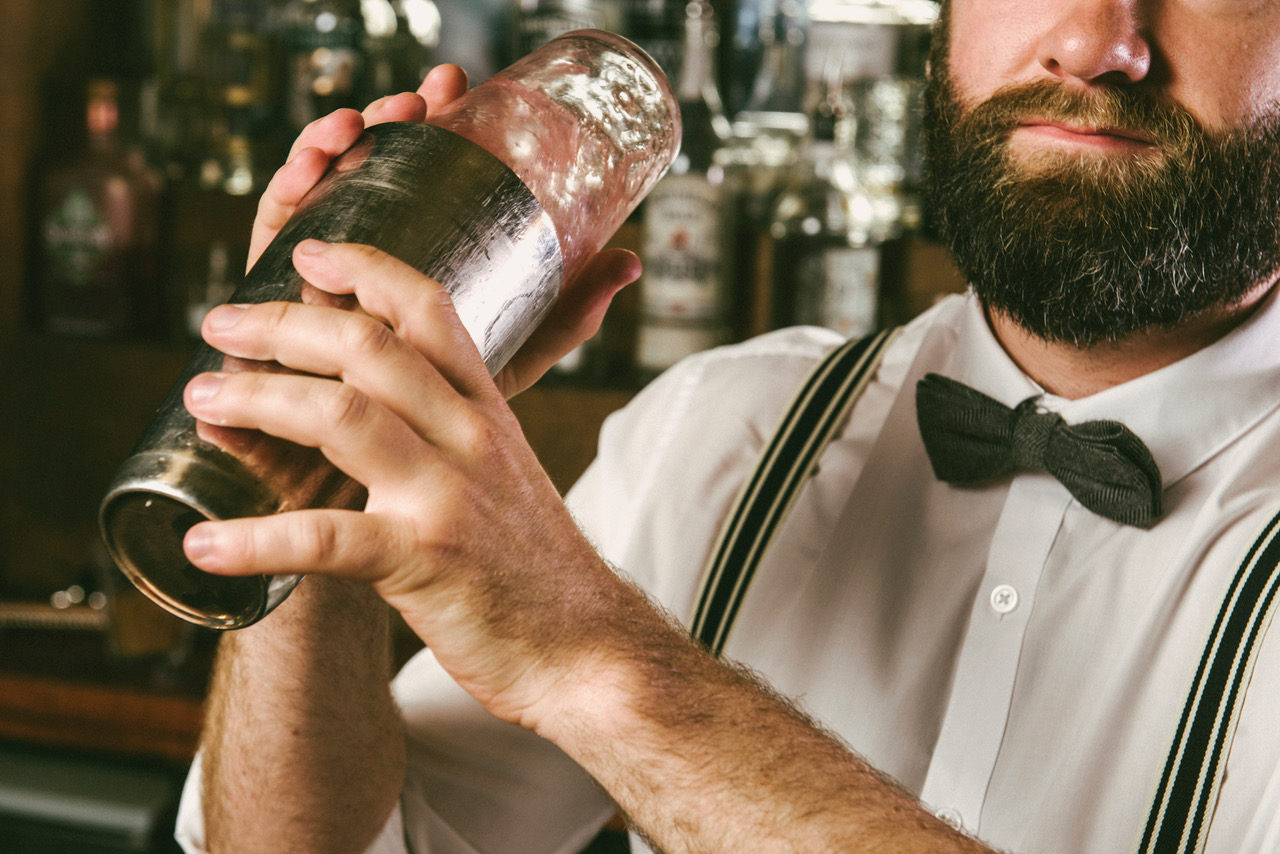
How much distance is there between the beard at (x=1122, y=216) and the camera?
787mm

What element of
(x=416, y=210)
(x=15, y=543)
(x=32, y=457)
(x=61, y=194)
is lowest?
(x=15, y=543)

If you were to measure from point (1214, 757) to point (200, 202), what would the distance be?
152 cm

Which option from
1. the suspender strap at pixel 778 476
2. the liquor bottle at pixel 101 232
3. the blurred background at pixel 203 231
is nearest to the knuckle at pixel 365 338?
the suspender strap at pixel 778 476

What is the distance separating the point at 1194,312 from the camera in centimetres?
82

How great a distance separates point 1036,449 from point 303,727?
0.56 m

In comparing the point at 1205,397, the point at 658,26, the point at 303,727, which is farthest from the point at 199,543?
the point at 658,26

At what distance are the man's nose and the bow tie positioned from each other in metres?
0.24

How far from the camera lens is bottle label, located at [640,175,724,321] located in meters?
1.44

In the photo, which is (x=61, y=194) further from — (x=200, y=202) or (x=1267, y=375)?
(x=1267, y=375)

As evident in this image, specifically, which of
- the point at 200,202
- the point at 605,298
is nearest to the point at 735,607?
the point at 605,298

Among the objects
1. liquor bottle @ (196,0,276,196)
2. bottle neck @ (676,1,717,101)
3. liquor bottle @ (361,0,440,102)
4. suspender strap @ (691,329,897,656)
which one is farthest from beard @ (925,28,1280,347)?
liquor bottle @ (196,0,276,196)

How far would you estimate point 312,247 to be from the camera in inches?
18.7

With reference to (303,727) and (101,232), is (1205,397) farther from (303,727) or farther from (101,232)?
(101,232)

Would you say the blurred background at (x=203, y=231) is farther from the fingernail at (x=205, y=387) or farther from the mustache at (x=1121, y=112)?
the fingernail at (x=205, y=387)
